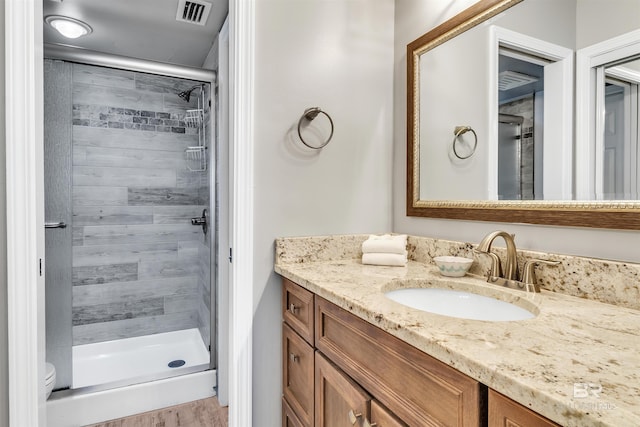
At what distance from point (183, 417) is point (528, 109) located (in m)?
2.20

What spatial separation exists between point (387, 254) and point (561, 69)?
0.84 m

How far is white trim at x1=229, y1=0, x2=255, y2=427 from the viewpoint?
4.58 ft

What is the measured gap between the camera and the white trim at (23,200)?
3.89ft

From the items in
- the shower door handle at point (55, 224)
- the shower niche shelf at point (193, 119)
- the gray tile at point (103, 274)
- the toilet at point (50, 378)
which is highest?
the shower niche shelf at point (193, 119)

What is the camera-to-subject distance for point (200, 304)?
3.05 meters

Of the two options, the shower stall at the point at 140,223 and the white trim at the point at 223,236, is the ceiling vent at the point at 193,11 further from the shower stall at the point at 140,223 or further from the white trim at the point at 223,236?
the shower stall at the point at 140,223

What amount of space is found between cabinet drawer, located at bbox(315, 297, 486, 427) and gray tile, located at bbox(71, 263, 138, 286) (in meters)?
2.47

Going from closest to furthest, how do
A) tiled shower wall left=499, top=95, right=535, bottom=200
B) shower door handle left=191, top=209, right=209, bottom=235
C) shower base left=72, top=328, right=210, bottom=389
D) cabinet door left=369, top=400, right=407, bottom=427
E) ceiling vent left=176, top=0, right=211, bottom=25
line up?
cabinet door left=369, top=400, right=407, bottom=427 → tiled shower wall left=499, top=95, right=535, bottom=200 → ceiling vent left=176, top=0, right=211, bottom=25 → shower base left=72, top=328, right=210, bottom=389 → shower door handle left=191, top=209, right=209, bottom=235

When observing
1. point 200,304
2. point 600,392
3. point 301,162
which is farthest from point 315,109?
point 200,304

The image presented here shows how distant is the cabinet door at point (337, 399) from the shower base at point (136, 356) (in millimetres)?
1607

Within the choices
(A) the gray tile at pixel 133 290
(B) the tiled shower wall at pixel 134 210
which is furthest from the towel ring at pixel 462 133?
(A) the gray tile at pixel 133 290

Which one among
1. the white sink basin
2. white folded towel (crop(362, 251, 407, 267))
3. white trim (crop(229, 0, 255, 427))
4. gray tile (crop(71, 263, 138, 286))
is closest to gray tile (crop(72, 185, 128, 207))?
gray tile (crop(71, 263, 138, 286))

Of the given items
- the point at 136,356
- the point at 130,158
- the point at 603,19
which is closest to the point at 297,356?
the point at 603,19

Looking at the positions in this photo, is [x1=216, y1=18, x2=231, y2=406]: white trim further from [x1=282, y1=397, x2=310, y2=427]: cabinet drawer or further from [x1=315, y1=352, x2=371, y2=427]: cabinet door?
[x1=315, y1=352, x2=371, y2=427]: cabinet door
